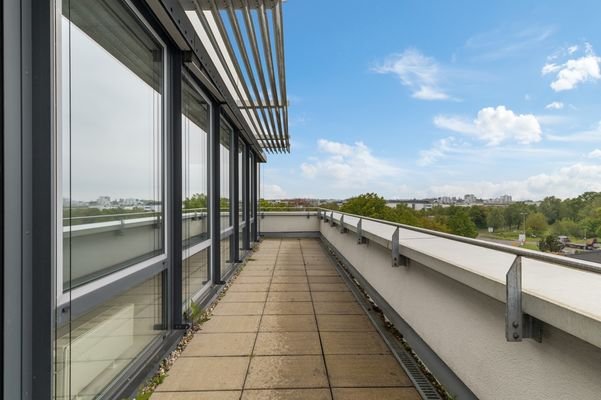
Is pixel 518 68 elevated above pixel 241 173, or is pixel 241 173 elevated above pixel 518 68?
pixel 518 68

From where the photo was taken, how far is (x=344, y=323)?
370cm

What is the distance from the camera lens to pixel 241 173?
756 centimetres

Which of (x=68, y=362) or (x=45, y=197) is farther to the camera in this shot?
(x=68, y=362)

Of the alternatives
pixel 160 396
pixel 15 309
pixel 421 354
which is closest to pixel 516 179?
pixel 421 354

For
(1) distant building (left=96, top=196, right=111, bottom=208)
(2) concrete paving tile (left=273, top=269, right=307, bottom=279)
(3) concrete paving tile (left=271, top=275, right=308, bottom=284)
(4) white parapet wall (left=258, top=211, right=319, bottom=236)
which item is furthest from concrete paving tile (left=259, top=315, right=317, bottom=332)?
(4) white parapet wall (left=258, top=211, right=319, bottom=236)

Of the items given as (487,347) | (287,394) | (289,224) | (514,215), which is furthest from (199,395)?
(289,224)

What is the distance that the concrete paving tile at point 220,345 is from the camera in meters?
3.02

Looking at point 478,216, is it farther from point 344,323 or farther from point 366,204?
point 366,204

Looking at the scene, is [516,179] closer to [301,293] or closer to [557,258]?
[301,293]

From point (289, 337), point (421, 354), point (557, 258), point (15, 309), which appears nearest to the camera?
point (557, 258)

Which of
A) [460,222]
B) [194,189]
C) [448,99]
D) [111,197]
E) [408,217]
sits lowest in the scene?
[408,217]

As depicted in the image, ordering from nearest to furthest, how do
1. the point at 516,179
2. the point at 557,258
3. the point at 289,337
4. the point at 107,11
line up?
the point at 557,258, the point at 107,11, the point at 289,337, the point at 516,179

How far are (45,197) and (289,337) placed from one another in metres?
2.49

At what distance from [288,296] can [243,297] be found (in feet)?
2.04
